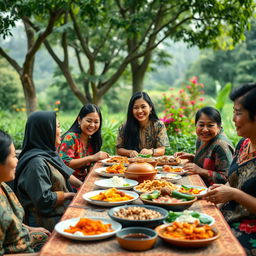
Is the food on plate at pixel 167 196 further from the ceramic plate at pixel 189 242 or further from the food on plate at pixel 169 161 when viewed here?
the food on plate at pixel 169 161

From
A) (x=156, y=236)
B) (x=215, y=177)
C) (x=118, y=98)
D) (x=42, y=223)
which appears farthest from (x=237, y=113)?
(x=118, y=98)

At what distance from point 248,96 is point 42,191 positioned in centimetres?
170

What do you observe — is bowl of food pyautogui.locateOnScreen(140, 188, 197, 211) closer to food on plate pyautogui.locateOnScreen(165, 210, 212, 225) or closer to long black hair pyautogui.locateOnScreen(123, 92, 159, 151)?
food on plate pyautogui.locateOnScreen(165, 210, 212, 225)

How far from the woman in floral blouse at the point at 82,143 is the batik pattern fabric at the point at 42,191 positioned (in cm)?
85

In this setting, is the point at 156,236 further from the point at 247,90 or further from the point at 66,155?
the point at 66,155

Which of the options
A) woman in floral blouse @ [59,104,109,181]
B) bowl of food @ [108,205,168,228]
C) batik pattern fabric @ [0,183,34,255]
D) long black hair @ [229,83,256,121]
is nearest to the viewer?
bowl of food @ [108,205,168,228]

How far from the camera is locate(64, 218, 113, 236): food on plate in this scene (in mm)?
1945

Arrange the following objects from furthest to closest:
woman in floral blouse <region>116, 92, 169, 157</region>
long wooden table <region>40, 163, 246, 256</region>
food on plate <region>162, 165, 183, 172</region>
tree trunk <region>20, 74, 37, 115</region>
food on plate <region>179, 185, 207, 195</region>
→ tree trunk <region>20, 74, 37, 115</region> < woman in floral blouse <region>116, 92, 169, 157</region> < food on plate <region>162, 165, 183, 172</region> < food on plate <region>179, 185, 207, 195</region> < long wooden table <region>40, 163, 246, 256</region>

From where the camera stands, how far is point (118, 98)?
2548 cm

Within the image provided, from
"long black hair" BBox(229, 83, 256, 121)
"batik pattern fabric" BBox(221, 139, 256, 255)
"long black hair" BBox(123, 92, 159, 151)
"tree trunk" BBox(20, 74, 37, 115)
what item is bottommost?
"batik pattern fabric" BBox(221, 139, 256, 255)

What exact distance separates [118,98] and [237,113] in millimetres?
23000

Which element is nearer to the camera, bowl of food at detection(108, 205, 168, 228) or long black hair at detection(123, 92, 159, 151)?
bowl of food at detection(108, 205, 168, 228)

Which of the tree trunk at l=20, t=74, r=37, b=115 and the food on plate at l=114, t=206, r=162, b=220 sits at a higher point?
the tree trunk at l=20, t=74, r=37, b=115

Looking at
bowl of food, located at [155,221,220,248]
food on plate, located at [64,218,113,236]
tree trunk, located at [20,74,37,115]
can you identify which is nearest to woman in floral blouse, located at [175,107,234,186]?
bowl of food, located at [155,221,220,248]
